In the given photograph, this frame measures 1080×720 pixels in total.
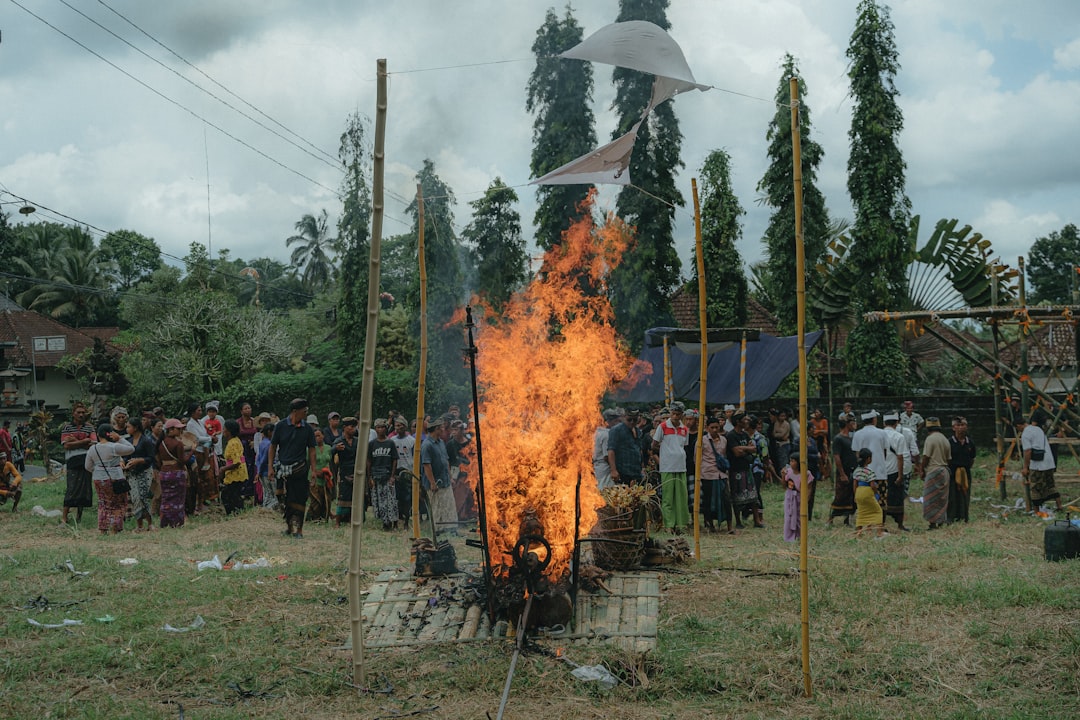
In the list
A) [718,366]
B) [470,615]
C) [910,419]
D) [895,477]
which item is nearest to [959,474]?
[895,477]

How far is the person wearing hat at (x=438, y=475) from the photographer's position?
13969 millimetres

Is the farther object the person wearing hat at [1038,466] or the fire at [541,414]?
the person wearing hat at [1038,466]

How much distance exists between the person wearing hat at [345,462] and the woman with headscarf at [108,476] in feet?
10.7

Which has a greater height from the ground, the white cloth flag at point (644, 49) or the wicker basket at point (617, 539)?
the white cloth flag at point (644, 49)

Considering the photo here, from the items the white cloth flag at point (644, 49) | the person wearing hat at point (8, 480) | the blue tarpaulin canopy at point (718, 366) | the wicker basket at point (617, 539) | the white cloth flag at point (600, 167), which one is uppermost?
the white cloth flag at point (644, 49)

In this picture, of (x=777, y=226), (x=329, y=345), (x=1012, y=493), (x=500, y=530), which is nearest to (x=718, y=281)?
(x=777, y=226)

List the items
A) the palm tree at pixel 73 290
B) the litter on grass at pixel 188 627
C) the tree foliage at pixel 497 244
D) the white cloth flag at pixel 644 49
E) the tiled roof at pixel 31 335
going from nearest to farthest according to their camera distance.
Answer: the litter on grass at pixel 188 627 < the white cloth flag at pixel 644 49 < the tree foliage at pixel 497 244 < the tiled roof at pixel 31 335 < the palm tree at pixel 73 290

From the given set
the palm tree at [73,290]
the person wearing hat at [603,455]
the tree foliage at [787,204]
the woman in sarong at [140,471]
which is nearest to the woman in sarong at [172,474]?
the woman in sarong at [140,471]

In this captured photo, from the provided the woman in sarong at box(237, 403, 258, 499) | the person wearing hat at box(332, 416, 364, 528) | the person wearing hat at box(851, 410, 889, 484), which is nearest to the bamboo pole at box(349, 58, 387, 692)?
the person wearing hat at box(332, 416, 364, 528)

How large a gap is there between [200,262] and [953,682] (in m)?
40.0

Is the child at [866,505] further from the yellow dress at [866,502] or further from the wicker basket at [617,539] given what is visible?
the wicker basket at [617,539]

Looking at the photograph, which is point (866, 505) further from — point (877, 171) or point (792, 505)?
point (877, 171)

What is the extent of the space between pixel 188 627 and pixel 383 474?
20.9 ft

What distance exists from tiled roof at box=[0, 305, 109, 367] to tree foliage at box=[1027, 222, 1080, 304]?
5281 centimetres
